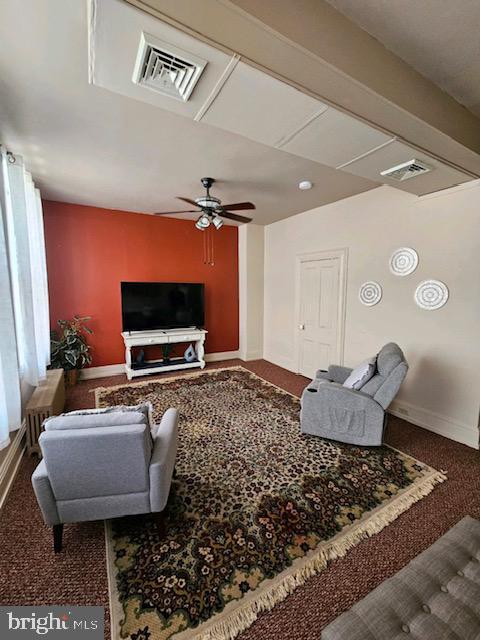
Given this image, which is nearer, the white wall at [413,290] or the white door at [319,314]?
the white wall at [413,290]

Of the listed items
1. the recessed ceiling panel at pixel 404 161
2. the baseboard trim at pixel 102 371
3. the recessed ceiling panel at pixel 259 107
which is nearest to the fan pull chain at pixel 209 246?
the baseboard trim at pixel 102 371

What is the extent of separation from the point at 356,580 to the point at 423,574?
0.55 m

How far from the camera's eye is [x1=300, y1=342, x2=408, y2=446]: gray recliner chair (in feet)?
8.57

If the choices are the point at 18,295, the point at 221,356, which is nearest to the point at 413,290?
the point at 221,356

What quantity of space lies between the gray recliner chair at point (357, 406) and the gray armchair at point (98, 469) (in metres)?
1.68

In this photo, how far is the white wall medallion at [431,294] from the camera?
2.97 metres

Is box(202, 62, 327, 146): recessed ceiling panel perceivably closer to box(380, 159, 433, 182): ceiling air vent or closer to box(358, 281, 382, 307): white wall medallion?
box(380, 159, 433, 182): ceiling air vent

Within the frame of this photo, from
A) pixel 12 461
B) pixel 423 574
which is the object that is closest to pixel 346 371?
pixel 423 574

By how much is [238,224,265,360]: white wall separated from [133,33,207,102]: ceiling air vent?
13.5 feet

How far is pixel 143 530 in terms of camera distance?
1.79 meters

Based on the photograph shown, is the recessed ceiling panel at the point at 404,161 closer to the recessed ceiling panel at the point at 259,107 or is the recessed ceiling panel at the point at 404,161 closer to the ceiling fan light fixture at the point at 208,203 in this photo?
the recessed ceiling panel at the point at 259,107

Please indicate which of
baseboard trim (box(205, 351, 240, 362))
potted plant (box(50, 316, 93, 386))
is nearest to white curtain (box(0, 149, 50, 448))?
potted plant (box(50, 316, 93, 386))

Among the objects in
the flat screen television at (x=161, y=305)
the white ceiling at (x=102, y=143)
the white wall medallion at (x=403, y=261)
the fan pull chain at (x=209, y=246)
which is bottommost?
the flat screen television at (x=161, y=305)

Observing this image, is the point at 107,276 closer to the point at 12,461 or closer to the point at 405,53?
the point at 12,461
